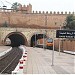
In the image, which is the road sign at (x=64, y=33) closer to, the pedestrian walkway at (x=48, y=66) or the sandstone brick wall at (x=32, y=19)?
the pedestrian walkway at (x=48, y=66)

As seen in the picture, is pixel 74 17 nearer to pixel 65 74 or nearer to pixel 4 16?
pixel 4 16

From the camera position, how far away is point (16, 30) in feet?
289

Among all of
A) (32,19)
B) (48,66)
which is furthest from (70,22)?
(48,66)

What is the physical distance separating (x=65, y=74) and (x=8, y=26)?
79.2 meters

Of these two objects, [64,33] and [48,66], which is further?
[64,33]

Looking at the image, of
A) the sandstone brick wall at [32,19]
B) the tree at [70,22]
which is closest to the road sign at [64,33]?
the tree at [70,22]

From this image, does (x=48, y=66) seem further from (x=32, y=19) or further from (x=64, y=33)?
(x=32, y=19)

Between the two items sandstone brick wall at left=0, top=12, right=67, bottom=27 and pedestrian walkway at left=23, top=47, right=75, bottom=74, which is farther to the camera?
sandstone brick wall at left=0, top=12, right=67, bottom=27

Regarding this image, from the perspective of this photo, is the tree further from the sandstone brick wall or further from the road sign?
the road sign

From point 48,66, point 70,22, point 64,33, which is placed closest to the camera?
point 48,66

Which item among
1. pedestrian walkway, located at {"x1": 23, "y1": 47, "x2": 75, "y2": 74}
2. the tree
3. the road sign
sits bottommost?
pedestrian walkway, located at {"x1": 23, "y1": 47, "x2": 75, "y2": 74}

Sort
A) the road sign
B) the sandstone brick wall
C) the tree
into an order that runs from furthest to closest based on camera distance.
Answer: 1. the sandstone brick wall
2. the tree
3. the road sign

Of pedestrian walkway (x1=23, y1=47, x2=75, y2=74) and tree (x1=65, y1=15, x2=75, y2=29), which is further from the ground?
tree (x1=65, y1=15, x2=75, y2=29)

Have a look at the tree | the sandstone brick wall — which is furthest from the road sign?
the sandstone brick wall
